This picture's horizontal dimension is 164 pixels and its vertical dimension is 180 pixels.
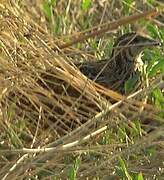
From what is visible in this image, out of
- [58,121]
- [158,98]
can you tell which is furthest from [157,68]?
[58,121]

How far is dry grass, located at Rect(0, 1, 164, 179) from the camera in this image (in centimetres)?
327

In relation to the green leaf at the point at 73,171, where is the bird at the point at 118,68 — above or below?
above

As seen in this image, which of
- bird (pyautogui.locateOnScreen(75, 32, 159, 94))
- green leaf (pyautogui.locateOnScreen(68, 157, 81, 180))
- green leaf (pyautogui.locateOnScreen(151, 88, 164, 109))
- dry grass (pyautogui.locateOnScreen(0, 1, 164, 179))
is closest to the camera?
green leaf (pyautogui.locateOnScreen(68, 157, 81, 180))

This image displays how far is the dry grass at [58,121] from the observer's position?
3273 mm

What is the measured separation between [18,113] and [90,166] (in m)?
0.52

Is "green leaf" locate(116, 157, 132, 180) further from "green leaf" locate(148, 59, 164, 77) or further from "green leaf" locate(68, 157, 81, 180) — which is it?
"green leaf" locate(148, 59, 164, 77)

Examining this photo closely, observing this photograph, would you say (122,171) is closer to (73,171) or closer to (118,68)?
(73,171)

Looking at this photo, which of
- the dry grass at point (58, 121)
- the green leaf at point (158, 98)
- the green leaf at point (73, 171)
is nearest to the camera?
the green leaf at point (73, 171)

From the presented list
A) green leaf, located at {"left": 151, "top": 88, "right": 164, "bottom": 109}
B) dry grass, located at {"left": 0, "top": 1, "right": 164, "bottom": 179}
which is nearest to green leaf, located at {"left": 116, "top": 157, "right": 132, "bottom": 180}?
dry grass, located at {"left": 0, "top": 1, "right": 164, "bottom": 179}

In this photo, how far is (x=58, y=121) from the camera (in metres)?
3.54

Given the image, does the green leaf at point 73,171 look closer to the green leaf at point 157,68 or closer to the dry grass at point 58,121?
the dry grass at point 58,121

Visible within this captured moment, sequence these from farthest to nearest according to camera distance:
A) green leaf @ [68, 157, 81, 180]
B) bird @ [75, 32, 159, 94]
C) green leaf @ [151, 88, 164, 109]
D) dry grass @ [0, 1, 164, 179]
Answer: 1. bird @ [75, 32, 159, 94]
2. green leaf @ [151, 88, 164, 109]
3. dry grass @ [0, 1, 164, 179]
4. green leaf @ [68, 157, 81, 180]

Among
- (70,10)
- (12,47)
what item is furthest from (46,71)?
(70,10)

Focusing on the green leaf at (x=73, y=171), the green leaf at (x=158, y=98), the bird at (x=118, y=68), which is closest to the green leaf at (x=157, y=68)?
the green leaf at (x=158, y=98)
